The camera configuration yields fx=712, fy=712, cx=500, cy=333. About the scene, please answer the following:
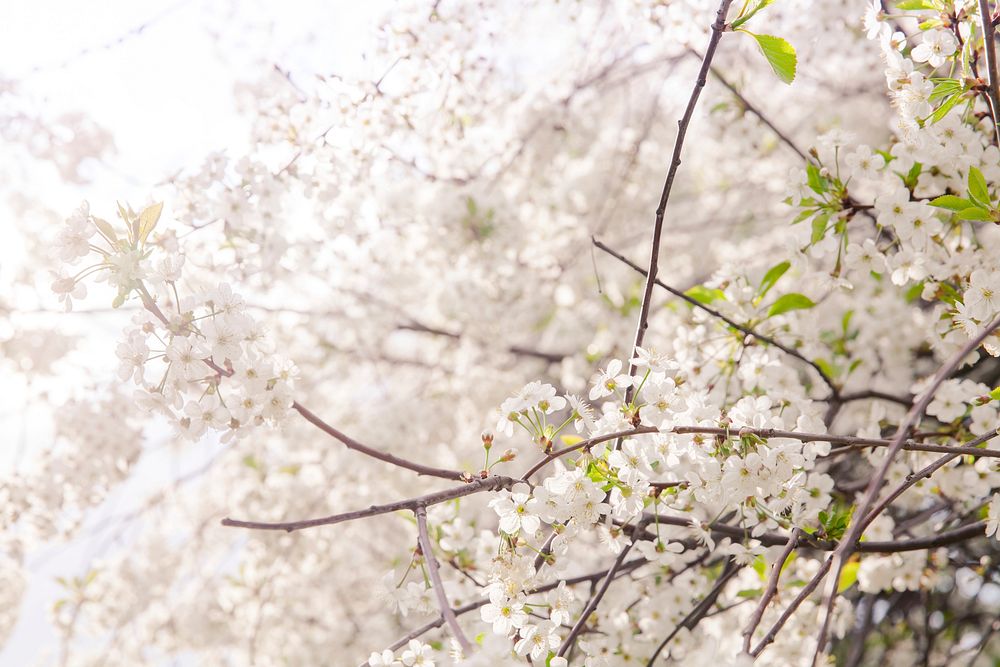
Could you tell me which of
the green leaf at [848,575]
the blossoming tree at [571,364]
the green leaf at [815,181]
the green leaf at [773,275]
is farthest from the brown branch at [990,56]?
the green leaf at [848,575]

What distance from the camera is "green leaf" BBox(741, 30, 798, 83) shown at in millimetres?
1452

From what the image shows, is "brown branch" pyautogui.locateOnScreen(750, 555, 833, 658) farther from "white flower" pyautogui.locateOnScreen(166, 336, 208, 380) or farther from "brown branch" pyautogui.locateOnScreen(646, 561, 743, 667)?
"white flower" pyautogui.locateOnScreen(166, 336, 208, 380)

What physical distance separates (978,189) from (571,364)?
10.2 ft

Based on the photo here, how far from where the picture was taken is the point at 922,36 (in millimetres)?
1557

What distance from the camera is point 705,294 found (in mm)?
2211

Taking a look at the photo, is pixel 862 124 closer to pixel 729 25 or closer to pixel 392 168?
pixel 392 168

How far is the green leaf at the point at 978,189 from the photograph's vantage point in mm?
1484

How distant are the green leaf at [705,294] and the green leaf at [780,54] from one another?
79 cm

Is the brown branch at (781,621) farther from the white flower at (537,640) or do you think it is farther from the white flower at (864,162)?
the white flower at (864,162)

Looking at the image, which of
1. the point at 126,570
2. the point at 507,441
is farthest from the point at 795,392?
the point at 126,570

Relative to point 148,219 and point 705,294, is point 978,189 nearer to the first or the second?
point 705,294

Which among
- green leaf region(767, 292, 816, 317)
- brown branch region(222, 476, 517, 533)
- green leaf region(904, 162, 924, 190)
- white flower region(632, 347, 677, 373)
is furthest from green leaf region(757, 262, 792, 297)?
brown branch region(222, 476, 517, 533)

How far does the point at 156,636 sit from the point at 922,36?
5629 mm

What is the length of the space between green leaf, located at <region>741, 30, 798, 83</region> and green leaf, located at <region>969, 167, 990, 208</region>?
1.41 feet
